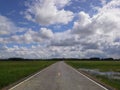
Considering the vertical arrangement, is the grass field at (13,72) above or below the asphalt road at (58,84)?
above

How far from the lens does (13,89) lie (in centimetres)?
1368

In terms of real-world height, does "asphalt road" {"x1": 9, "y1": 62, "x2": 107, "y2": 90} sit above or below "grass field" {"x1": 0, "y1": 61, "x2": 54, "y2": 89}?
below

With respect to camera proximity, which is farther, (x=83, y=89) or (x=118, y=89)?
(x=118, y=89)

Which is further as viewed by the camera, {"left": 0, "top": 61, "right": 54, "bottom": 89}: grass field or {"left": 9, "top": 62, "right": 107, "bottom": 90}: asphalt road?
{"left": 0, "top": 61, "right": 54, "bottom": 89}: grass field

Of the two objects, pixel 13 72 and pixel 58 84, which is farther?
pixel 13 72

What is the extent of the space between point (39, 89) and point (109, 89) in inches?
164

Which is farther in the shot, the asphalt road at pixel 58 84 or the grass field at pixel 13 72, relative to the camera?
the grass field at pixel 13 72

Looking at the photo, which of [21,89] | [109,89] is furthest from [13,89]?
[109,89]

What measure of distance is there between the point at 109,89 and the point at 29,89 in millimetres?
4720

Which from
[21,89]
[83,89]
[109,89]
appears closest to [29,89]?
[21,89]

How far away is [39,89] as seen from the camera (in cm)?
1334

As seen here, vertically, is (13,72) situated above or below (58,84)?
above

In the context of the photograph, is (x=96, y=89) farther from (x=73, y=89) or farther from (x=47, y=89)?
(x=47, y=89)

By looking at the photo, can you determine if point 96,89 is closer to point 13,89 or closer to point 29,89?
point 29,89
